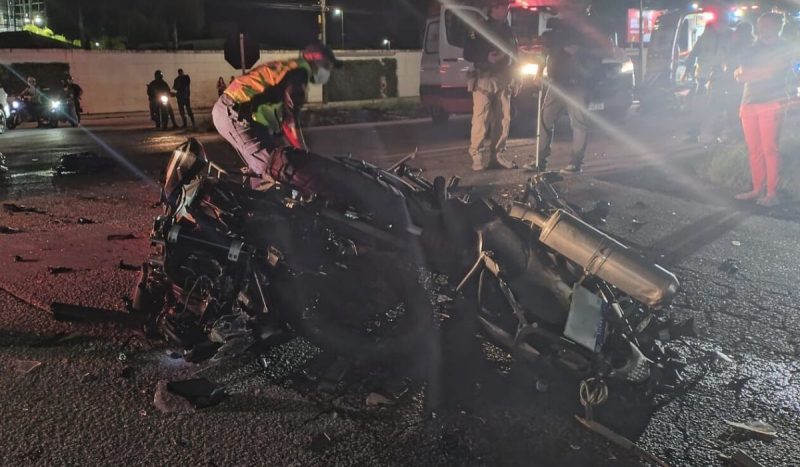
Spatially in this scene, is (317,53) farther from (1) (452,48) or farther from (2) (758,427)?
(1) (452,48)

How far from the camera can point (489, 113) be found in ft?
29.9

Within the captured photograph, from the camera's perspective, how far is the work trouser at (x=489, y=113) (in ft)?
29.7

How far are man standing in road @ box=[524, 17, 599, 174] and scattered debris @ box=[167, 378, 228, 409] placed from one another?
667 centimetres

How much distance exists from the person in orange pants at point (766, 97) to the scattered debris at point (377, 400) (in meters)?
5.77

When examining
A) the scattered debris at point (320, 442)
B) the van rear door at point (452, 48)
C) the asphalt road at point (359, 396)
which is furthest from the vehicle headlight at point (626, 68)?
the scattered debris at point (320, 442)

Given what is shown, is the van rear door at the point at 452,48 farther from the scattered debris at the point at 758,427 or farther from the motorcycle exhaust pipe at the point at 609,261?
the scattered debris at the point at 758,427

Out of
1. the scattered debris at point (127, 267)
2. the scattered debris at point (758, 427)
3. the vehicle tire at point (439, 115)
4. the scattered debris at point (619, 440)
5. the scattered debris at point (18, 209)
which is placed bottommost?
the scattered debris at point (758, 427)

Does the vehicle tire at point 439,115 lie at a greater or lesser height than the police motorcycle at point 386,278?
greater

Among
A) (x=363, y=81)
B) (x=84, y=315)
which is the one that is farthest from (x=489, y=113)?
(x=363, y=81)

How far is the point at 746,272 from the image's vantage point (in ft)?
16.9

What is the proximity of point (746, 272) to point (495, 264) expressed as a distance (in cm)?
266

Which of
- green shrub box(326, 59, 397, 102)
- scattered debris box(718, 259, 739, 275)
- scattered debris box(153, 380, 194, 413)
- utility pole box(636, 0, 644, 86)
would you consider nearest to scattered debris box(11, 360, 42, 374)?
scattered debris box(153, 380, 194, 413)

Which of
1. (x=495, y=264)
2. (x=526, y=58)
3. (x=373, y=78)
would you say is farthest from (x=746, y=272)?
(x=373, y=78)

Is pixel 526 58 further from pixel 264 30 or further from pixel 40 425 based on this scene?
pixel 264 30
